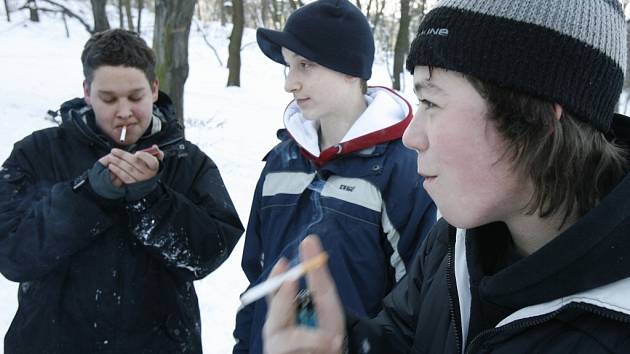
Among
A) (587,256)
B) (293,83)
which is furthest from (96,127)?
(587,256)

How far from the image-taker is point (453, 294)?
120cm

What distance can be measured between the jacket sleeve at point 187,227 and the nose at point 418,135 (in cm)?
114

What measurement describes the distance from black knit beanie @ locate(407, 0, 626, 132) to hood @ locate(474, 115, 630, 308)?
7.7 inches

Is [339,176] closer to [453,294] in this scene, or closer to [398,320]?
[398,320]

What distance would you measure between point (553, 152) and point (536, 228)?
0.65ft

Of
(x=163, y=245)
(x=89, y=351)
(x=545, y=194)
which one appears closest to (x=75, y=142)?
(x=163, y=245)

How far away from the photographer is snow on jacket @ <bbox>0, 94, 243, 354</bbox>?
1.89 metres

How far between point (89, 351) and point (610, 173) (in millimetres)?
1947

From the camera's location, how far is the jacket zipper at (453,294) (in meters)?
1.17

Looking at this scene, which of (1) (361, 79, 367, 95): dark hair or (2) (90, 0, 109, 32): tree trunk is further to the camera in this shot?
(2) (90, 0, 109, 32): tree trunk

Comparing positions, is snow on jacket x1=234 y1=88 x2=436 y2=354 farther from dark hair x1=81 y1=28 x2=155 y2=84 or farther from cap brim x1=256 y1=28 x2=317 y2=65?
dark hair x1=81 y1=28 x2=155 y2=84

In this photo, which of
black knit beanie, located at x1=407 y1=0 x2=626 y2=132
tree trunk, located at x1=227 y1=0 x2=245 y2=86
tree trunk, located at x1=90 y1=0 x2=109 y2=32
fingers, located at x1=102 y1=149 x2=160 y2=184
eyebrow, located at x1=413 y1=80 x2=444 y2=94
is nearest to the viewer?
black knit beanie, located at x1=407 y1=0 x2=626 y2=132

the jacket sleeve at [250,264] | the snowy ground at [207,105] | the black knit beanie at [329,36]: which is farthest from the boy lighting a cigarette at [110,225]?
the snowy ground at [207,105]

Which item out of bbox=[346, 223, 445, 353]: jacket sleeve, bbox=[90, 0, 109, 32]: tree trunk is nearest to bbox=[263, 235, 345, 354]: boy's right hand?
bbox=[346, 223, 445, 353]: jacket sleeve
